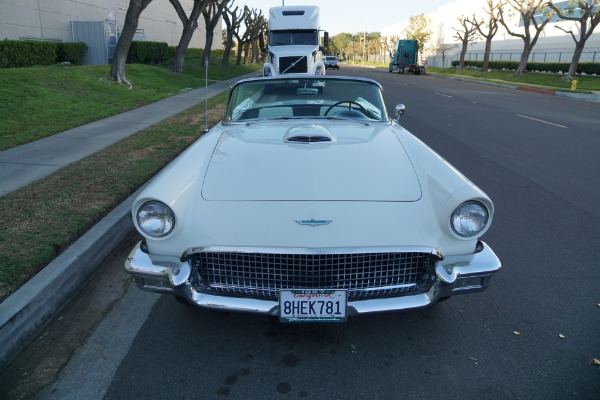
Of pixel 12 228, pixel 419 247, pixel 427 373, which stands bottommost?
pixel 427 373

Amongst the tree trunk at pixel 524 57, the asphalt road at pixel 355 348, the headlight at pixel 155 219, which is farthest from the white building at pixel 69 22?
the tree trunk at pixel 524 57

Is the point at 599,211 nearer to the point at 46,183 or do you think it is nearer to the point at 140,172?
the point at 140,172

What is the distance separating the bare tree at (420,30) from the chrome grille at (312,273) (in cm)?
7133

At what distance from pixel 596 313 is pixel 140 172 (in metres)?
5.00

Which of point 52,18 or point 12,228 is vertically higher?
point 52,18

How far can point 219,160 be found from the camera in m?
3.10

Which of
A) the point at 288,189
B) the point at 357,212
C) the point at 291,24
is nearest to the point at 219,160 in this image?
the point at 288,189

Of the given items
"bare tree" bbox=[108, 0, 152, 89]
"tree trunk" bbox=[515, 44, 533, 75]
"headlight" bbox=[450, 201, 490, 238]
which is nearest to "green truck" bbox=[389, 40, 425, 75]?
"tree trunk" bbox=[515, 44, 533, 75]

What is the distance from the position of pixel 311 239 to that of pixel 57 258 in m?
2.17

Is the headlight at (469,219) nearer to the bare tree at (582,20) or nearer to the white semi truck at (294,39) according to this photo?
the white semi truck at (294,39)

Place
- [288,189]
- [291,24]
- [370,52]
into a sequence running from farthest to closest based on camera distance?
[370,52]
[291,24]
[288,189]

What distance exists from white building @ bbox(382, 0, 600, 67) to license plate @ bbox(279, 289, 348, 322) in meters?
42.6

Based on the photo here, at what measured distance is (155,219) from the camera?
2617mm

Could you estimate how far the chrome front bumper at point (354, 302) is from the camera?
8.34ft
